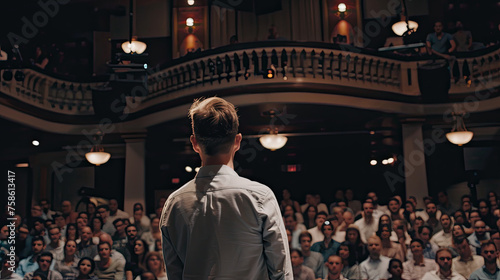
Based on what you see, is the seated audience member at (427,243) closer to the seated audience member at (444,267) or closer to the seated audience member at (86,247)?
the seated audience member at (444,267)

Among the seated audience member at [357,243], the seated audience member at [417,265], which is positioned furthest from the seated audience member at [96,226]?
the seated audience member at [417,265]

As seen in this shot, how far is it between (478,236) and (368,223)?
1.29 metres

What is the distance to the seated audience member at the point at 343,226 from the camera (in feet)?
20.8

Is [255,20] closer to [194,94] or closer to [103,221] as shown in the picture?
[194,94]

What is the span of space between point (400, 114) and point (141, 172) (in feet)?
14.0

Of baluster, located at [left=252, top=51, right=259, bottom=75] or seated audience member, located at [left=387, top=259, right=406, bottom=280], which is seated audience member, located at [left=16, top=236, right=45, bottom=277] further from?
seated audience member, located at [left=387, top=259, right=406, bottom=280]

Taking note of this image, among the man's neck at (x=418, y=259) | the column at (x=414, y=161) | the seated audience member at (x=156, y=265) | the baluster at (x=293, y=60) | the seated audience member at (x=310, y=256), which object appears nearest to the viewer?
the man's neck at (x=418, y=259)

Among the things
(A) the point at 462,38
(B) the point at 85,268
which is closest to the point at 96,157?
(B) the point at 85,268

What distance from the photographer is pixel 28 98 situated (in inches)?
301

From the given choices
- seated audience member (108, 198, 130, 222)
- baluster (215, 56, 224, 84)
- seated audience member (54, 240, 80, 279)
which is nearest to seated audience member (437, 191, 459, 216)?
baluster (215, 56, 224, 84)

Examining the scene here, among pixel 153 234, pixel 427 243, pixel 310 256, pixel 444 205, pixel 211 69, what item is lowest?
pixel 310 256

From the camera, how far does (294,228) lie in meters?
6.43

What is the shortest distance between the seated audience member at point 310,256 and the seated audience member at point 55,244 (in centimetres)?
313

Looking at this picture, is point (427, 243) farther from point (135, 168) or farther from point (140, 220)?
point (135, 168)
